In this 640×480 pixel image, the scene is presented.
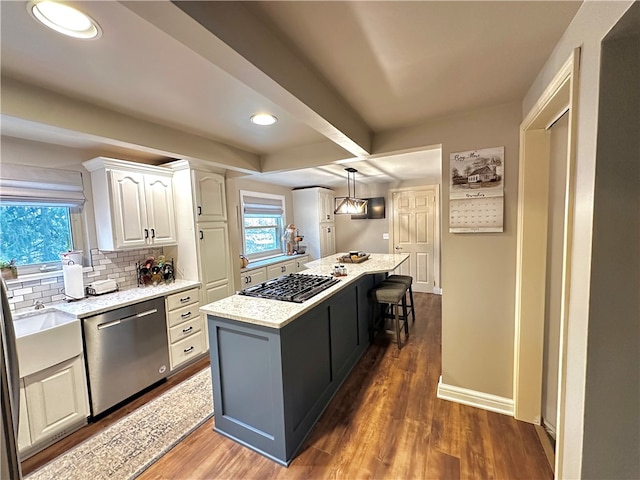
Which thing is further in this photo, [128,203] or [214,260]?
[214,260]

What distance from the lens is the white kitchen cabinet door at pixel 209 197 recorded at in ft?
9.14

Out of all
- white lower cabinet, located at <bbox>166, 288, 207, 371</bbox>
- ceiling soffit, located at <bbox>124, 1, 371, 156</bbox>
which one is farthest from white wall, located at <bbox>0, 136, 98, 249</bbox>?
ceiling soffit, located at <bbox>124, 1, 371, 156</bbox>

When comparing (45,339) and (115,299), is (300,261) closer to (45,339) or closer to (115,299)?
(115,299)

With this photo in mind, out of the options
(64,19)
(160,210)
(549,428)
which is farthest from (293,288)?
(549,428)

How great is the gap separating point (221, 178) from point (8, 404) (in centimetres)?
260

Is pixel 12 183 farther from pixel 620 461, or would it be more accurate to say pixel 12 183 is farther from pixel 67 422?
pixel 620 461

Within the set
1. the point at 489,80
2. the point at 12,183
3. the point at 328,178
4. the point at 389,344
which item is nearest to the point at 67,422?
the point at 12,183

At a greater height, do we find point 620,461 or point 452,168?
point 452,168

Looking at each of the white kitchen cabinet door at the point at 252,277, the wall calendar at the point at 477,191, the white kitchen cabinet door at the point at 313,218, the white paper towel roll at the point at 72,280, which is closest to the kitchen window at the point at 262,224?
the white kitchen cabinet door at the point at 313,218

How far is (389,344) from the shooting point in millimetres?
3092

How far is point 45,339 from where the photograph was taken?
1.71 metres

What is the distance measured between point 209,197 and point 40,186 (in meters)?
1.29

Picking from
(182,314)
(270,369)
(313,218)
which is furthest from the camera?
(313,218)

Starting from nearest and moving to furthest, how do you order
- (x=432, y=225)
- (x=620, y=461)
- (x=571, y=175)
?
(x=620, y=461)
(x=571, y=175)
(x=432, y=225)
